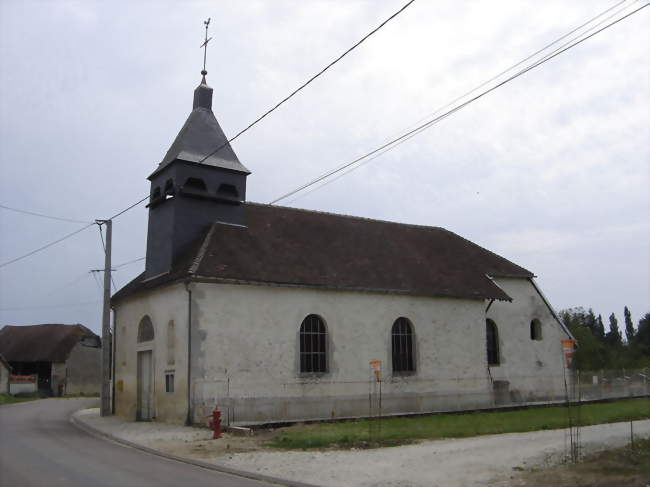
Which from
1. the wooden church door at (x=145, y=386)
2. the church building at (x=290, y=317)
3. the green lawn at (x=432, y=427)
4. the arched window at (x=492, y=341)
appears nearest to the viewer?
the green lawn at (x=432, y=427)

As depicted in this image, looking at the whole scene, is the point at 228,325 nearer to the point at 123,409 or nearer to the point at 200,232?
the point at 200,232

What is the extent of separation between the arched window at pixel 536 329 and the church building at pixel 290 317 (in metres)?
0.32

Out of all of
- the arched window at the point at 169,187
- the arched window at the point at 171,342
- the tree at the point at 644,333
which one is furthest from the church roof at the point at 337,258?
the tree at the point at 644,333

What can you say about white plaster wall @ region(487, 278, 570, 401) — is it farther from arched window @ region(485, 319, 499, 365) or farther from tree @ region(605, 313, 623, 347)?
tree @ region(605, 313, 623, 347)

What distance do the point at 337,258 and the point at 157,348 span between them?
7622 mm

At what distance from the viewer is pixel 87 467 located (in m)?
11.7

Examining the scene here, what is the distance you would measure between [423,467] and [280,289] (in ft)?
35.9

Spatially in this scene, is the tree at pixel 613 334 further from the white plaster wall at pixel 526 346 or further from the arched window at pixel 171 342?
the arched window at pixel 171 342

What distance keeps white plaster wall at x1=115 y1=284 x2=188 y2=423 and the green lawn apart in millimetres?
4352

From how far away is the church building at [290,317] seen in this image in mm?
20297

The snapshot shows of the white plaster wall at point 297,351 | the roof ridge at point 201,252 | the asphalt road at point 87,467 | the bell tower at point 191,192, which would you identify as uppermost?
the bell tower at point 191,192

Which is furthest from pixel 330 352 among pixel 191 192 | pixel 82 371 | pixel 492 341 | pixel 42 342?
pixel 42 342

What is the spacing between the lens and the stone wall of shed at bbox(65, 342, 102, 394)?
173 ft

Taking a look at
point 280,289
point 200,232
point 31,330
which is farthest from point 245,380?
point 31,330
